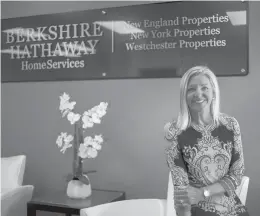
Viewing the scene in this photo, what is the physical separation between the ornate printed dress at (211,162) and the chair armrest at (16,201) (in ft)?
5.09

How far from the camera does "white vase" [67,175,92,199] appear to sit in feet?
8.14

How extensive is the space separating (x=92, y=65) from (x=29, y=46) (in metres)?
0.69

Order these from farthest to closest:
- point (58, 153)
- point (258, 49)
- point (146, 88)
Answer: point (58, 153) → point (146, 88) → point (258, 49)

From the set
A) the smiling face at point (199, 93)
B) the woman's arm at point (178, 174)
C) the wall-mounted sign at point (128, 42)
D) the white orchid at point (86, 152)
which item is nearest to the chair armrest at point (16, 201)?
the white orchid at point (86, 152)

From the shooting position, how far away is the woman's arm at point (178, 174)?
1388 millimetres

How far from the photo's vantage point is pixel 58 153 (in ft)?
9.88

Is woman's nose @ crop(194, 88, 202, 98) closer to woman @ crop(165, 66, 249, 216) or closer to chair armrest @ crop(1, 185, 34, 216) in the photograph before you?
woman @ crop(165, 66, 249, 216)

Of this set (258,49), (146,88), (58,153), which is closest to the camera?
(258,49)

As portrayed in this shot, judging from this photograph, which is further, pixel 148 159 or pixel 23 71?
pixel 23 71

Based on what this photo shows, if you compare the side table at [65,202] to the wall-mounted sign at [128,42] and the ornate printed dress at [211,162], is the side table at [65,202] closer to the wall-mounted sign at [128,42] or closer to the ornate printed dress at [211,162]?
the wall-mounted sign at [128,42]

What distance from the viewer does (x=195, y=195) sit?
4.53ft

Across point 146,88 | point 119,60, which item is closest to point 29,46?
point 119,60

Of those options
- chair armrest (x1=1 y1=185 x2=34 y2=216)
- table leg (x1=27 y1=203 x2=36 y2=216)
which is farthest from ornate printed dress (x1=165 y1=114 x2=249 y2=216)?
chair armrest (x1=1 y1=185 x2=34 y2=216)

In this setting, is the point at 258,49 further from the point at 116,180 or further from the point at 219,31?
the point at 116,180
